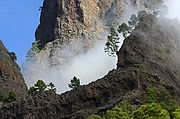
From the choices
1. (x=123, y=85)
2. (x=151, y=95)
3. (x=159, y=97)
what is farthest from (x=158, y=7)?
(x=151, y=95)

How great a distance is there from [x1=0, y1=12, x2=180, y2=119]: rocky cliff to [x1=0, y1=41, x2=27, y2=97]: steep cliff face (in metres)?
22.5

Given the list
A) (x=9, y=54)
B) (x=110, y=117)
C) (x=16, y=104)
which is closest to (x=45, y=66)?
(x=9, y=54)

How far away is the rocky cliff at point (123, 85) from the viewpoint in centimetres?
9788

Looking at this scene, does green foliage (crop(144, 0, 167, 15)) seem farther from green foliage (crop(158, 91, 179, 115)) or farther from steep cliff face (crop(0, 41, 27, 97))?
green foliage (crop(158, 91, 179, 115))

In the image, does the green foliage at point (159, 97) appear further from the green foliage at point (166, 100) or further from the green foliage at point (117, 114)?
the green foliage at point (117, 114)

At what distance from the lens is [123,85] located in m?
99.8

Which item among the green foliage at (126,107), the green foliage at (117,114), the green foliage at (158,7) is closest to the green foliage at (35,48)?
the green foliage at (158,7)

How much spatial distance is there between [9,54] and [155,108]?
278ft

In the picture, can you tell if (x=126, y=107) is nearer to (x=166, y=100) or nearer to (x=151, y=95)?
(x=151, y=95)

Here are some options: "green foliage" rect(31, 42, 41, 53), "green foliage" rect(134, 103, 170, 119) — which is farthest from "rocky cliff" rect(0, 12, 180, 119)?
"green foliage" rect(31, 42, 41, 53)

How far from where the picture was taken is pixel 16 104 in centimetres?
10350

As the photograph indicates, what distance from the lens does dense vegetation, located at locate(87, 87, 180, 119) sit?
67062 millimetres

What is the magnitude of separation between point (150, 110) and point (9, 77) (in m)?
72.9

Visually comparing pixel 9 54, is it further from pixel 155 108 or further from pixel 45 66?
pixel 155 108
